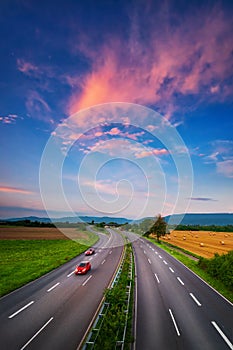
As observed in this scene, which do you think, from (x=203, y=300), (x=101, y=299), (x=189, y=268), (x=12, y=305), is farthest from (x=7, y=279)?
(x=189, y=268)

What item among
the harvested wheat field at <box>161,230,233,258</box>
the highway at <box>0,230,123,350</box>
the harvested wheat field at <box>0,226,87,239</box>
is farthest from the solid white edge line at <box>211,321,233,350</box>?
the harvested wheat field at <box>0,226,87,239</box>

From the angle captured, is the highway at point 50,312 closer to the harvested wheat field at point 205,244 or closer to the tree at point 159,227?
the harvested wheat field at point 205,244

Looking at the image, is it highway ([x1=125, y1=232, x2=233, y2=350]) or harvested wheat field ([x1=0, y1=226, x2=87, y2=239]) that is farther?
harvested wheat field ([x1=0, y1=226, x2=87, y2=239])

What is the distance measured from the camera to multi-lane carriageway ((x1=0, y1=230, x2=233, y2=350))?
12.6 m

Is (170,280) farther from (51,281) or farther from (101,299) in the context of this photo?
(51,281)

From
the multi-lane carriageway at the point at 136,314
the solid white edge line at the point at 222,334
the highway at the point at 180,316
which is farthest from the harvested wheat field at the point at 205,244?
the solid white edge line at the point at 222,334

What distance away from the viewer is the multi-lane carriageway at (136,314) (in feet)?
Result: 41.3

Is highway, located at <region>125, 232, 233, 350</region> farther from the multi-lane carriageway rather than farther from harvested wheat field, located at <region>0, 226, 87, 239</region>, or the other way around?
harvested wheat field, located at <region>0, 226, 87, 239</region>

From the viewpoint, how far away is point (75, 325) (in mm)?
14352

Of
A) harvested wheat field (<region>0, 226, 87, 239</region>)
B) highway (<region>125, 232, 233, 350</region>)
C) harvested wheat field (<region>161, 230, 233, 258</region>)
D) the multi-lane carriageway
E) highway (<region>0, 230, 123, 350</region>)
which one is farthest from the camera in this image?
harvested wheat field (<region>0, 226, 87, 239</region>)

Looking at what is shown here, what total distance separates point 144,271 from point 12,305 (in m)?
18.2

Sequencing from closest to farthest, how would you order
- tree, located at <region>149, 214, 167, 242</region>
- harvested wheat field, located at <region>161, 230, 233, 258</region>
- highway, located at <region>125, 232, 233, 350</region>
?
1. highway, located at <region>125, 232, 233, 350</region>
2. harvested wheat field, located at <region>161, 230, 233, 258</region>
3. tree, located at <region>149, 214, 167, 242</region>

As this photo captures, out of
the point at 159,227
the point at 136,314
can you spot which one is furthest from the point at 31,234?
the point at 136,314

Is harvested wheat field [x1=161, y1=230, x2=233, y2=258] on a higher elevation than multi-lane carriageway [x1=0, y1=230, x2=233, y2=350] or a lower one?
higher
